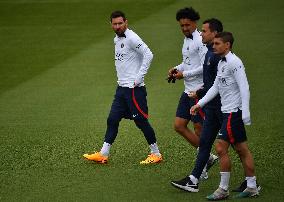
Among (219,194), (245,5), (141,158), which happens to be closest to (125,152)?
(141,158)

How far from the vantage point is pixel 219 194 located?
11.2 m

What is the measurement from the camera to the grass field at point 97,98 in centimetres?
1229

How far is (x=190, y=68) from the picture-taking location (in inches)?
505

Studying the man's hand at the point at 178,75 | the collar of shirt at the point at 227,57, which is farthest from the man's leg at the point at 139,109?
the collar of shirt at the point at 227,57

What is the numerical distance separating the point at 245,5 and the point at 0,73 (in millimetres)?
→ 10973

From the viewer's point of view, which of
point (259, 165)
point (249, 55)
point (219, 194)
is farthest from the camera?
point (249, 55)

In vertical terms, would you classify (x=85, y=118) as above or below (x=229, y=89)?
below

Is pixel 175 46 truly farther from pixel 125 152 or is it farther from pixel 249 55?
pixel 125 152

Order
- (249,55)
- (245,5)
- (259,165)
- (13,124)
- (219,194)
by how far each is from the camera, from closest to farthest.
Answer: (219,194), (259,165), (13,124), (249,55), (245,5)

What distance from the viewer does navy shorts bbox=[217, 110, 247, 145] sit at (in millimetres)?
11195

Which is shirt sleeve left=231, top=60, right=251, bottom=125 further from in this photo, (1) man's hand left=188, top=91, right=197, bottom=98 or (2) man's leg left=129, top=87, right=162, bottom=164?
(2) man's leg left=129, top=87, right=162, bottom=164

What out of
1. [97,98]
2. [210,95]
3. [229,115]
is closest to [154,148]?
[210,95]

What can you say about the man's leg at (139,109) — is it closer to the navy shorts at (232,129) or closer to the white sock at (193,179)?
the white sock at (193,179)

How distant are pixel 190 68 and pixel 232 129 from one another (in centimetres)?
191
